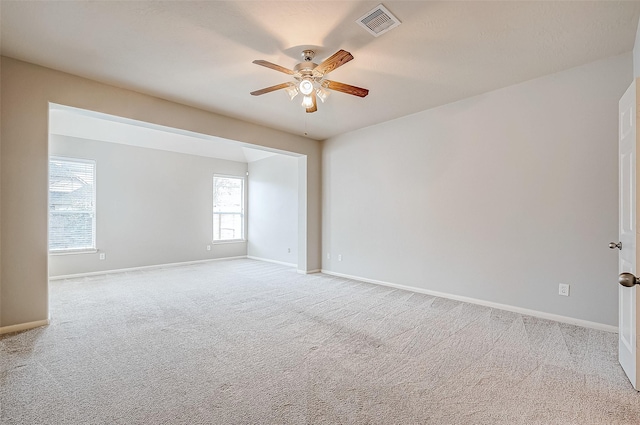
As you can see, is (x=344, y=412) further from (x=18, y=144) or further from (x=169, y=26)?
(x=18, y=144)

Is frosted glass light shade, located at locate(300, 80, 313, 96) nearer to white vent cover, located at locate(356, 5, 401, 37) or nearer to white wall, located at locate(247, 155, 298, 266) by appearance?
white vent cover, located at locate(356, 5, 401, 37)

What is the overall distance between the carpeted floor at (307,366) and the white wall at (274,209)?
296 cm

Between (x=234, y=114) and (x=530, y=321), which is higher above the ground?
(x=234, y=114)

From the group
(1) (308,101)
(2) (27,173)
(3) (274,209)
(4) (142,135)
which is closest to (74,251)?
(4) (142,135)

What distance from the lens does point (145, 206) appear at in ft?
20.0

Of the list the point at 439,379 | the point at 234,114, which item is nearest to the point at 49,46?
the point at 234,114

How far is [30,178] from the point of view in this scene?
2.96m

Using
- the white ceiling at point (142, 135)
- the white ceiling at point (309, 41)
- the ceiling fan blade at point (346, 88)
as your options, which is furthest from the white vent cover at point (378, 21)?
the white ceiling at point (142, 135)

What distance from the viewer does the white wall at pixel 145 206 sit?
546 cm

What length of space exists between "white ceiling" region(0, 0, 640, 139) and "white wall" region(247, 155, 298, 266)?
3230 mm

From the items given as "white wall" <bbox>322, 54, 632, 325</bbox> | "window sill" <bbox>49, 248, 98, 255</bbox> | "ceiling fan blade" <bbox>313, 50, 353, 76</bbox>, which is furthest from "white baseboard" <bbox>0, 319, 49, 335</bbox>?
"white wall" <bbox>322, 54, 632, 325</bbox>

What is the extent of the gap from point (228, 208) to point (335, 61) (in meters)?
5.93

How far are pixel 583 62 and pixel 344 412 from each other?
3866mm

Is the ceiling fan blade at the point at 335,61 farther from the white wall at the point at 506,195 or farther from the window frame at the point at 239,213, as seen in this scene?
the window frame at the point at 239,213
